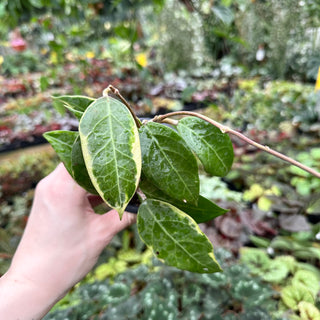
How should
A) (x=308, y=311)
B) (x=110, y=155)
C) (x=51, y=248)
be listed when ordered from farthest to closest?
(x=308, y=311), (x=51, y=248), (x=110, y=155)

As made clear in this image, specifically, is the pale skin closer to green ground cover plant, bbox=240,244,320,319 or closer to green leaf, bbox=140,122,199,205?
green leaf, bbox=140,122,199,205

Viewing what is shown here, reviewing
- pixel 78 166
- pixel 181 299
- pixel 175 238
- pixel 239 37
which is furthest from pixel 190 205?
pixel 239 37

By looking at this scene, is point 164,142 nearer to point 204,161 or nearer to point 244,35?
point 204,161

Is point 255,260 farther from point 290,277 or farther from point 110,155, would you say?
point 110,155

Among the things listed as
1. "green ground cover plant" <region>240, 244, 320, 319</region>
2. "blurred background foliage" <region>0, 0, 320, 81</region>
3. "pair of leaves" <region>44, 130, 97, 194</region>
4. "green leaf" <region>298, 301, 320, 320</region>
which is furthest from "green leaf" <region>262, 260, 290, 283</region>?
"blurred background foliage" <region>0, 0, 320, 81</region>

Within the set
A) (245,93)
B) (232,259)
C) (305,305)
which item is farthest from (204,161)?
(245,93)
